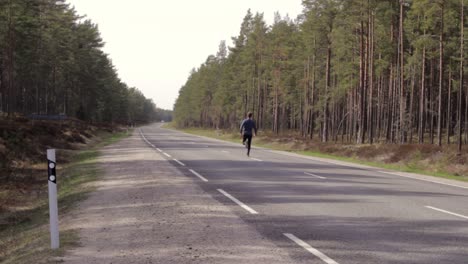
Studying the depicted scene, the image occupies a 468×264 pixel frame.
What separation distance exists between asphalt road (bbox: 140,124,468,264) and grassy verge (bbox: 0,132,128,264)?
308cm

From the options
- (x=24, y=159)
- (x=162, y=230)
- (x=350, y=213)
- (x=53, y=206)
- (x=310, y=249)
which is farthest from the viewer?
(x=24, y=159)

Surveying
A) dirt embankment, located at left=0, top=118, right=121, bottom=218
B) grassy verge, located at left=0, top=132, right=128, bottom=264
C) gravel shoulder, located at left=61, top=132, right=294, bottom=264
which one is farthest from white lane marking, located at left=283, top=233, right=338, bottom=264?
dirt embankment, located at left=0, top=118, right=121, bottom=218

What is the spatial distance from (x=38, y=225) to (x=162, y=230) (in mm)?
4140

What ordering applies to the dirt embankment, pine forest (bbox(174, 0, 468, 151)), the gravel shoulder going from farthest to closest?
1. pine forest (bbox(174, 0, 468, 151))
2. the dirt embankment
3. the gravel shoulder

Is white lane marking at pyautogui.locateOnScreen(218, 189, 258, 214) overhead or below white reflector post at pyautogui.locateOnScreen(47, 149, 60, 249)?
below

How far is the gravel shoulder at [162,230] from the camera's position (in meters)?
6.06

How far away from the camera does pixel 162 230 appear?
7523mm

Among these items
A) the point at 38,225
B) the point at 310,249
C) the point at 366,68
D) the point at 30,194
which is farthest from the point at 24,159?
the point at 366,68

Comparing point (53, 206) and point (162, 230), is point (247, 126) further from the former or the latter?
point (53, 206)

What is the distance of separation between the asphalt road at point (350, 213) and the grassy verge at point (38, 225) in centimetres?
308

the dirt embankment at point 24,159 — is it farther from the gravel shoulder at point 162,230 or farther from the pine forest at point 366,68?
the pine forest at point 366,68

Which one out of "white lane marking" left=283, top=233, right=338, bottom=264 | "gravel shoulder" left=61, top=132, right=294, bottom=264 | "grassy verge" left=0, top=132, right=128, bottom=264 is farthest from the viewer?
"grassy verge" left=0, top=132, right=128, bottom=264

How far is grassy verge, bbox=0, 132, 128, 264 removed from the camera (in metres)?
6.78

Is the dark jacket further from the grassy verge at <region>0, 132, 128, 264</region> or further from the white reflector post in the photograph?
the white reflector post
